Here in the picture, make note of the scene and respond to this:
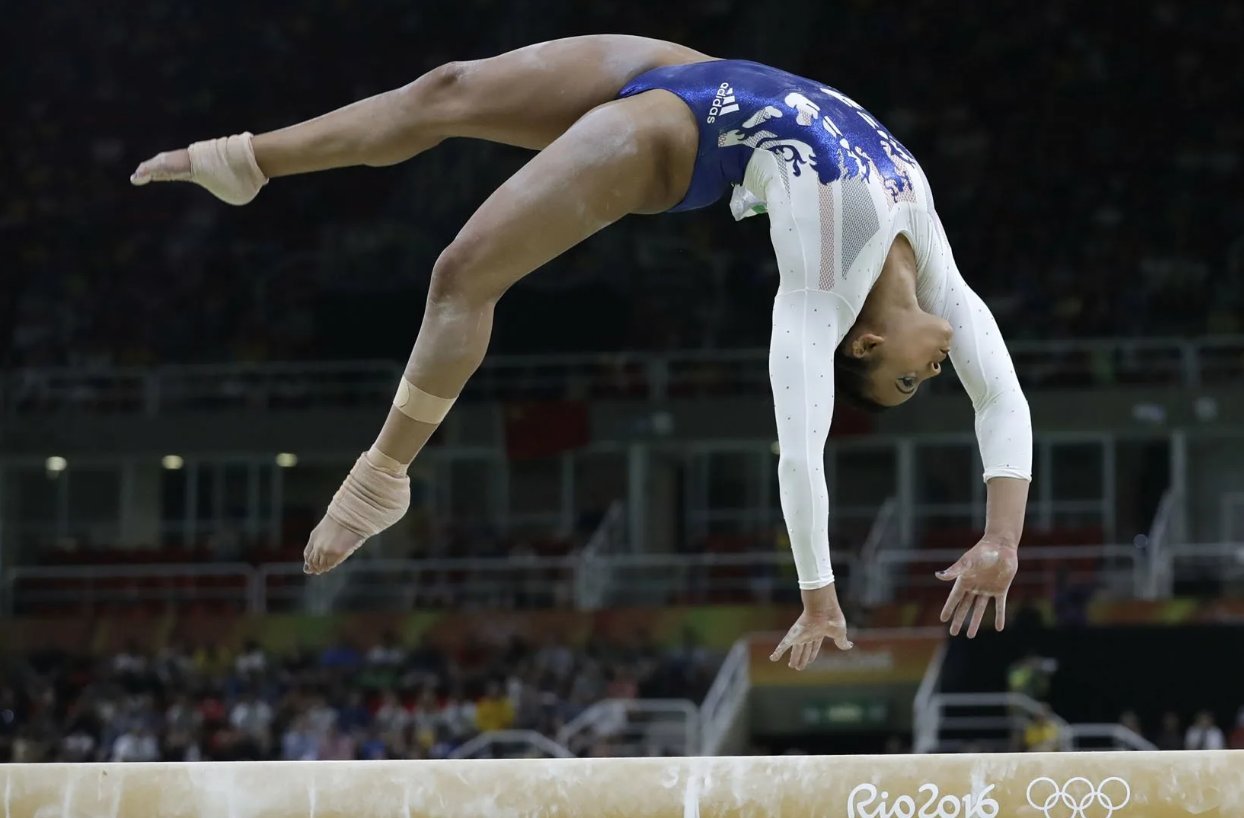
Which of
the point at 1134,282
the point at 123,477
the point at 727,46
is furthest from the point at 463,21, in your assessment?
the point at 1134,282

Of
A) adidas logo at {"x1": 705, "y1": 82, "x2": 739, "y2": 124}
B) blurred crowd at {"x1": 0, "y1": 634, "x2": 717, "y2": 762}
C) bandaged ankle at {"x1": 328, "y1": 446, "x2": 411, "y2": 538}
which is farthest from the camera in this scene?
blurred crowd at {"x1": 0, "y1": 634, "x2": 717, "y2": 762}

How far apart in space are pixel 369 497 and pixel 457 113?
1.12 m

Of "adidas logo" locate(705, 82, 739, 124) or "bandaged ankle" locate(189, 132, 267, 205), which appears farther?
"bandaged ankle" locate(189, 132, 267, 205)

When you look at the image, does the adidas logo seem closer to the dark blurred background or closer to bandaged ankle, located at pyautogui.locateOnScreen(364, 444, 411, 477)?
bandaged ankle, located at pyautogui.locateOnScreen(364, 444, 411, 477)

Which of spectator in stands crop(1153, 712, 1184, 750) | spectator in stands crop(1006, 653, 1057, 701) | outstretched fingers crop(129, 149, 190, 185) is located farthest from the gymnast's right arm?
spectator in stands crop(1006, 653, 1057, 701)

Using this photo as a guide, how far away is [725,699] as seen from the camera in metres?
16.9

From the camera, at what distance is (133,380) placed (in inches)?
860

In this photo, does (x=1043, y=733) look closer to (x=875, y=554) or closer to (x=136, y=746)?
(x=875, y=554)

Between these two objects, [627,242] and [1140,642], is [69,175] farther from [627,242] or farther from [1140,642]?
[1140,642]

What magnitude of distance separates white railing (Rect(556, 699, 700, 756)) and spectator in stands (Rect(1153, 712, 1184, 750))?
151 inches

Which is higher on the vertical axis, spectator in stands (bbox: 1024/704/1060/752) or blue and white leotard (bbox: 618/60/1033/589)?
blue and white leotard (bbox: 618/60/1033/589)

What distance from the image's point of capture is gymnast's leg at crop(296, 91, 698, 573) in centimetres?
497

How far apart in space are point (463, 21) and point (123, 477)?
6.89 metres

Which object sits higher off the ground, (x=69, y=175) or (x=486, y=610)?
(x=69, y=175)
